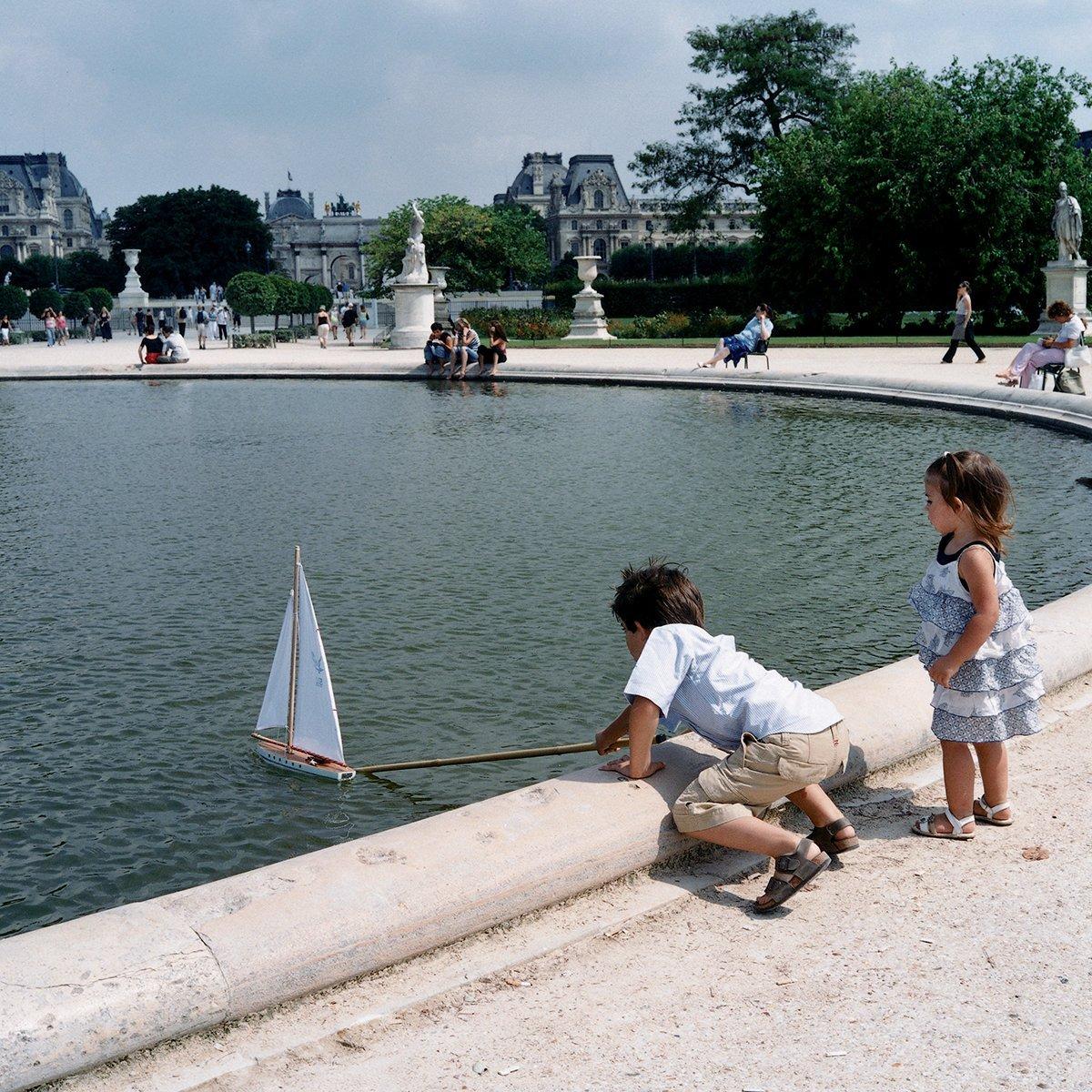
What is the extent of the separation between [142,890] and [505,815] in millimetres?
1384

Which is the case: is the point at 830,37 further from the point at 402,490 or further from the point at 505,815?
the point at 505,815

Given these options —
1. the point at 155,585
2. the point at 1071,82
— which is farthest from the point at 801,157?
the point at 155,585

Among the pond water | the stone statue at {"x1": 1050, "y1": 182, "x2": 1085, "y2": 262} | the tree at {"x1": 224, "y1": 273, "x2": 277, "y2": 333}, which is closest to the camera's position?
the pond water

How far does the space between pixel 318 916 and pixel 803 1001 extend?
119cm

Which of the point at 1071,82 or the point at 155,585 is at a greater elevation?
the point at 1071,82

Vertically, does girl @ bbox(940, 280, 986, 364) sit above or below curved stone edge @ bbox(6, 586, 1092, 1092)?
above

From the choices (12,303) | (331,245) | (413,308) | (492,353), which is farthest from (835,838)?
(331,245)

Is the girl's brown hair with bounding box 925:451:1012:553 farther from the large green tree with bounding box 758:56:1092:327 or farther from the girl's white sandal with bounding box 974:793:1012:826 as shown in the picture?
the large green tree with bounding box 758:56:1092:327

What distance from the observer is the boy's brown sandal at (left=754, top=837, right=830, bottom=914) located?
378cm

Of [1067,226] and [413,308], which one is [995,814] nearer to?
[1067,226]

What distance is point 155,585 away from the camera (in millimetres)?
8742

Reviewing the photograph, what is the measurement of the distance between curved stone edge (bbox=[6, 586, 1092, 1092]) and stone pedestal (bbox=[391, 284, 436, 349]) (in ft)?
109

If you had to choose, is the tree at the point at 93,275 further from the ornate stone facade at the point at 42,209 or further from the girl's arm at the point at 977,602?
the girl's arm at the point at 977,602

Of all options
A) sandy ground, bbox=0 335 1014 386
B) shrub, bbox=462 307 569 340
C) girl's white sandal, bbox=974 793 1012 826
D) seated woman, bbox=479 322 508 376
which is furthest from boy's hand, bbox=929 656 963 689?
shrub, bbox=462 307 569 340
